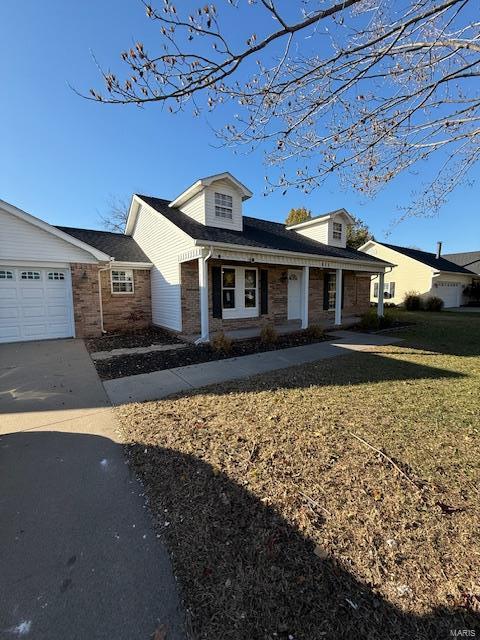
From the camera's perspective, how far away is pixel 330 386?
527cm

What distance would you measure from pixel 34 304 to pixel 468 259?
40.3 meters

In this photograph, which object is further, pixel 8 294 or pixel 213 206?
pixel 213 206

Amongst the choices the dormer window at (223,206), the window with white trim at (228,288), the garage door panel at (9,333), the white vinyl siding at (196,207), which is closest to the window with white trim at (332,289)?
the window with white trim at (228,288)

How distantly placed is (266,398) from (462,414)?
2.77 metres

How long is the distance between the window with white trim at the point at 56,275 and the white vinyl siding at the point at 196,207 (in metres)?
5.14

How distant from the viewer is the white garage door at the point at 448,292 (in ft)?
80.2

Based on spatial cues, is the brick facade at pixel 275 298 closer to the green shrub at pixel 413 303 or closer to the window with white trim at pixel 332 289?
the window with white trim at pixel 332 289

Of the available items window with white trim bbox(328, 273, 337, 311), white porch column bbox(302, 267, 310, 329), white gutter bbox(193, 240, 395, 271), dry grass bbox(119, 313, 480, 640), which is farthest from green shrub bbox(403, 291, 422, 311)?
dry grass bbox(119, 313, 480, 640)

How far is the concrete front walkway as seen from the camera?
5.15 metres

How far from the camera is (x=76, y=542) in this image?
2.11m

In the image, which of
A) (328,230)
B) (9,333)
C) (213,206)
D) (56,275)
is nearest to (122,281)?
(56,275)

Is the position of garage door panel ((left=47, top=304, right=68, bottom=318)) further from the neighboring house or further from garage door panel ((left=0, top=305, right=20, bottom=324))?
the neighboring house

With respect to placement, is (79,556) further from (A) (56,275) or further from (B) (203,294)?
(A) (56,275)

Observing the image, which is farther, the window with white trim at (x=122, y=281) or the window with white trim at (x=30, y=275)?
the window with white trim at (x=122, y=281)
